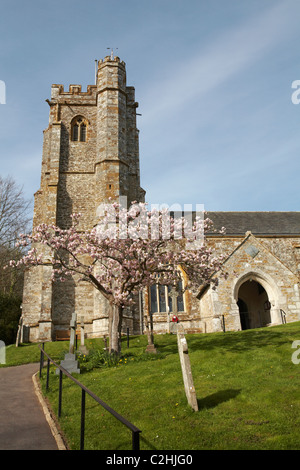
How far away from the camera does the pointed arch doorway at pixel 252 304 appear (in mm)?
23766

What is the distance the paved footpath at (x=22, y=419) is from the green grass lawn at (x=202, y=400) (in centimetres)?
38

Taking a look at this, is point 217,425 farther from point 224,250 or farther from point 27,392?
point 224,250

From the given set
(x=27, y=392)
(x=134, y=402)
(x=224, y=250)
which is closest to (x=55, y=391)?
(x=27, y=392)

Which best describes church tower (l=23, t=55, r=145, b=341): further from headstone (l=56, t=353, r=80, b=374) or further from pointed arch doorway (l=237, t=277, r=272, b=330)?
headstone (l=56, t=353, r=80, b=374)

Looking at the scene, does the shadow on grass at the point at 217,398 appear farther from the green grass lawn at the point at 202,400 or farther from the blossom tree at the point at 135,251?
the blossom tree at the point at 135,251

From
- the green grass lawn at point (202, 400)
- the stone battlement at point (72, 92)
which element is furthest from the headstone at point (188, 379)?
the stone battlement at point (72, 92)

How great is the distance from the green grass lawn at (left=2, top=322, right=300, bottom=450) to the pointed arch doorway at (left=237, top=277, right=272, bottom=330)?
37.6 ft

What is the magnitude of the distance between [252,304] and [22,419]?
1967cm

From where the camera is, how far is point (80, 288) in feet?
A: 80.5

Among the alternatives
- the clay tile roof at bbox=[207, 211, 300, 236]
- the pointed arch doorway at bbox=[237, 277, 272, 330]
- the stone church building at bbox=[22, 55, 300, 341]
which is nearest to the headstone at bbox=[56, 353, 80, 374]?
the stone church building at bbox=[22, 55, 300, 341]

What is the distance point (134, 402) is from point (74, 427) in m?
1.68

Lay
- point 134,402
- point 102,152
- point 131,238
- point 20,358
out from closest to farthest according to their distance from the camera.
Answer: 1. point 134,402
2. point 131,238
3. point 20,358
4. point 102,152

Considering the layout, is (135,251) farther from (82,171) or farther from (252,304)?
(82,171)

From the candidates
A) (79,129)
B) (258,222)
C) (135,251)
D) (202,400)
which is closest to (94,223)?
(79,129)
